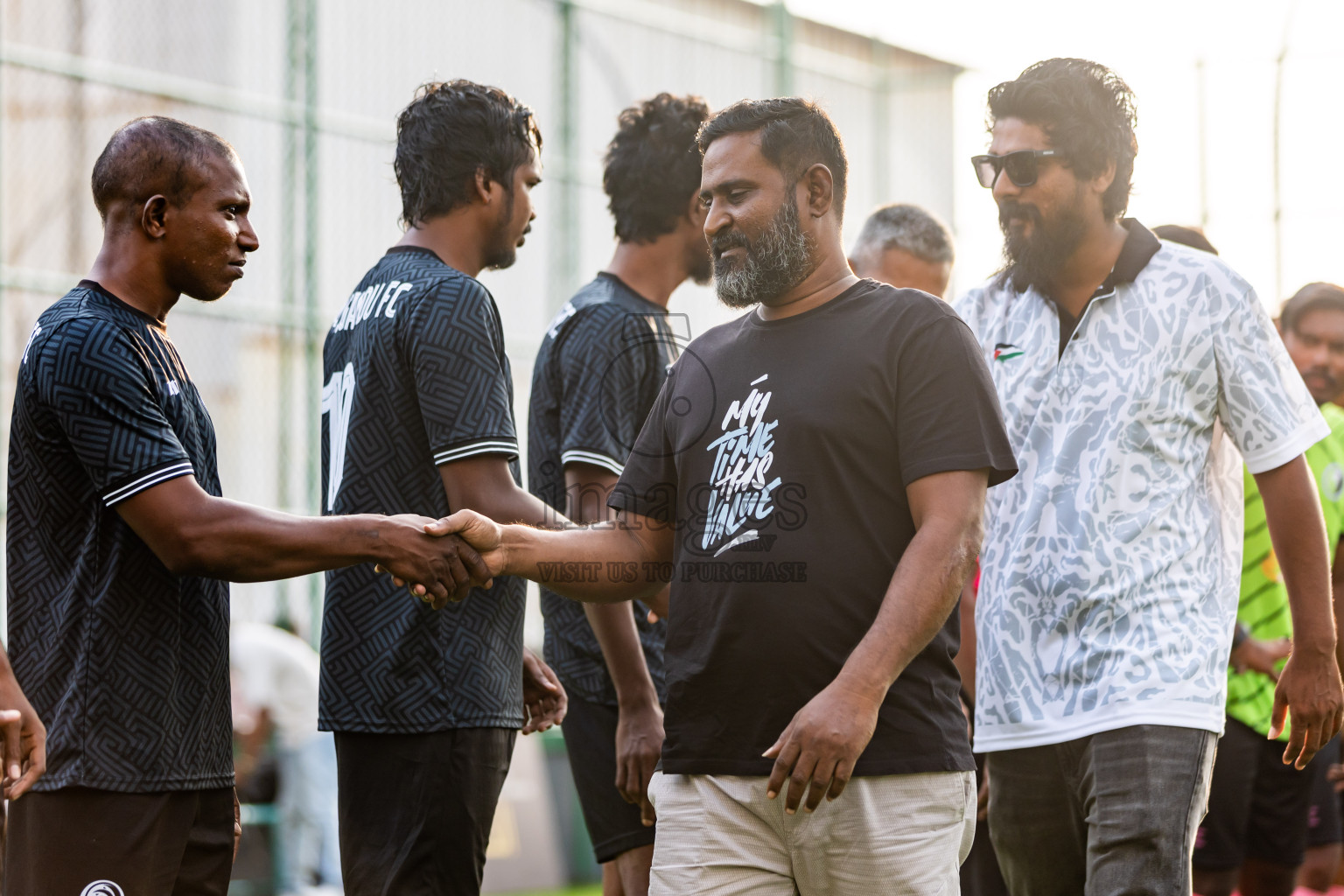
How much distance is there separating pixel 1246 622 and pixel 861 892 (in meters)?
2.86

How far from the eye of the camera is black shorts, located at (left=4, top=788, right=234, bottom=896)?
10.0 feet

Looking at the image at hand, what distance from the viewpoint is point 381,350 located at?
11.8 ft

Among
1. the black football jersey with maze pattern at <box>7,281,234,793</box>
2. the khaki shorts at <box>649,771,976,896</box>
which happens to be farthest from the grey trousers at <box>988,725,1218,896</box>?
the black football jersey with maze pattern at <box>7,281,234,793</box>

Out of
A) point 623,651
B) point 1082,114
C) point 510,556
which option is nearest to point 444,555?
point 510,556

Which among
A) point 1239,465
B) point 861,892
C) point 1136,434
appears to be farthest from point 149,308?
point 1239,465

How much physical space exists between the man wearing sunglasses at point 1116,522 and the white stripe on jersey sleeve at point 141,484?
6.51 ft

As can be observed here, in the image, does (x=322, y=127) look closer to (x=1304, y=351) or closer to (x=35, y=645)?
(x=1304, y=351)

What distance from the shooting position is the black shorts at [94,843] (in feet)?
10.0

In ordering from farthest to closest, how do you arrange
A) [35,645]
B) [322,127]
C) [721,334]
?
[322,127] < [721,334] < [35,645]

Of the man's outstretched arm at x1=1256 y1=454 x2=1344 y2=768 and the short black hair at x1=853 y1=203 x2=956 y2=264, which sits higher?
the short black hair at x1=853 y1=203 x2=956 y2=264

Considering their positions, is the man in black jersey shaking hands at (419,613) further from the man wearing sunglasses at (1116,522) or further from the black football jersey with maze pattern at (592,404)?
the man wearing sunglasses at (1116,522)

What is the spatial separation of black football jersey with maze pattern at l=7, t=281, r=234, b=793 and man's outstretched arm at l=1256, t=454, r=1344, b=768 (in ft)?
8.01

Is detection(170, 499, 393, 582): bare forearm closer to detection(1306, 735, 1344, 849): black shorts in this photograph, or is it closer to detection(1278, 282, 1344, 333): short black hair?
detection(1278, 282, 1344, 333): short black hair

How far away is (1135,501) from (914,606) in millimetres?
1007
